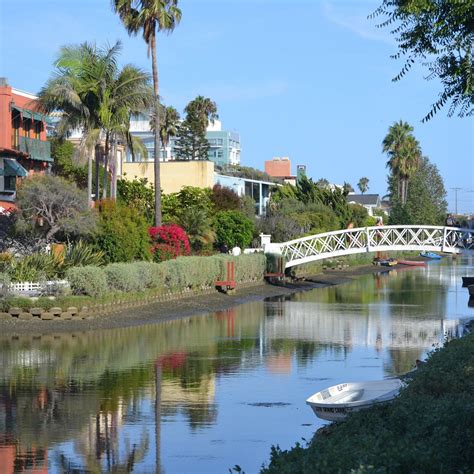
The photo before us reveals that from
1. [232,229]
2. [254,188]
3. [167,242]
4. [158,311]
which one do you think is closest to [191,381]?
[158,311]

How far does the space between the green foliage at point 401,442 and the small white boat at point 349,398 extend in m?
1.87

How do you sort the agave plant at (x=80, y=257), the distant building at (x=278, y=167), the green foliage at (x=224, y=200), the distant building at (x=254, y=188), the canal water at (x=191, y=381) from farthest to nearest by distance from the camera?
the distant building at (x=278, y=167) < the distant building at (x=254, y=188) < the green foliage at (x=224, y=200) < the agave plant at (x=80, y=257) < the canal water at (x=191, y=381)

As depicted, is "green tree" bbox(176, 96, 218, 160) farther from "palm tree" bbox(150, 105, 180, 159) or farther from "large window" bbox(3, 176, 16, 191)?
"large window" bbox(3, 176, 16, 191)

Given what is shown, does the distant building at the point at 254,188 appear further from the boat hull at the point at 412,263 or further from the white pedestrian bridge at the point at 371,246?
the white pedestrian bridge at the point at 371,246

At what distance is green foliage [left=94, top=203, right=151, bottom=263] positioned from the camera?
53.2 m

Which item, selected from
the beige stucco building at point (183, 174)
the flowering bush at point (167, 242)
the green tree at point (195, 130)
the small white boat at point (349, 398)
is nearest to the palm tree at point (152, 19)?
the flowering bush at point (167, 242)

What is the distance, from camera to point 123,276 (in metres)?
48.9

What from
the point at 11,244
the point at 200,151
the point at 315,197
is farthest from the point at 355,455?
the point at 200,151

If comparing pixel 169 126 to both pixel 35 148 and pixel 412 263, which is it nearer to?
pixel 412 263

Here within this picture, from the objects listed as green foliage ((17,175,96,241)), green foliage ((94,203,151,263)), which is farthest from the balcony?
green foliage ((17,175,96,241))

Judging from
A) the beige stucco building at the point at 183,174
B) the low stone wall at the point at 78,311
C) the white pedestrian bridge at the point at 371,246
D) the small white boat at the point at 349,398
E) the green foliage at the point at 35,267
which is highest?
the beige stucco building at the point at 183,174

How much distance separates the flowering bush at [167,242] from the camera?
59.3 m

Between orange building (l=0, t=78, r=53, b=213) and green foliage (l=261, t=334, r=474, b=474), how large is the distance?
141 feet

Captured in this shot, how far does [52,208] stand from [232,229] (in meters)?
26.2
